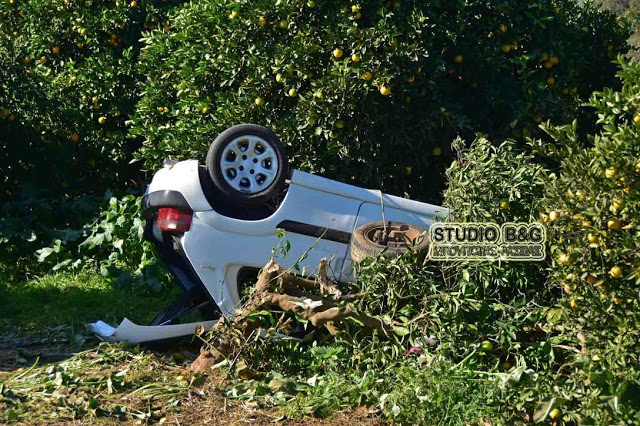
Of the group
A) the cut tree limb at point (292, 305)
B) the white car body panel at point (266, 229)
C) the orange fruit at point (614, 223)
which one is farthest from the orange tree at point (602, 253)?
the white car body panel at point (266, 229)

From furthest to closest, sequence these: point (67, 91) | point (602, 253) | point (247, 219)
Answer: point (67, 91), point (247, 219), point (602, 253)

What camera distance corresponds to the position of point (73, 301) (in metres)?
7.57

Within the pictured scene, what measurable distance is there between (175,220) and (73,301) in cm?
184

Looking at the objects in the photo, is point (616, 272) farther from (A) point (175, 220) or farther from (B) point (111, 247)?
(B) point (111, 247)

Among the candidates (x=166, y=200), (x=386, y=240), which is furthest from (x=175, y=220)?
(x=386, y=240)

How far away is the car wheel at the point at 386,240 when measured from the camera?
579cm

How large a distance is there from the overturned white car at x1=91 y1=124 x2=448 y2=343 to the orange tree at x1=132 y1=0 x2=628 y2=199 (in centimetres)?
112

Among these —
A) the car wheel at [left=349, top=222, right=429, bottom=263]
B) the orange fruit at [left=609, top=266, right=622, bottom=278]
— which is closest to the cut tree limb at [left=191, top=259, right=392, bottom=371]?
the car wheel at [left=349, top=222, right=429, bottom=263]

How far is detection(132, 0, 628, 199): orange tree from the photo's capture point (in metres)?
7.32

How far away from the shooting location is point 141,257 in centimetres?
823

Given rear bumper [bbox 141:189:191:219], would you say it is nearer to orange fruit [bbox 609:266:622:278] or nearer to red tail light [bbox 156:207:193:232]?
red tail light [bbox 156:207:193:232]

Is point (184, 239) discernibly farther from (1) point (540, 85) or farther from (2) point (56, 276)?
(1) point (540, 85)

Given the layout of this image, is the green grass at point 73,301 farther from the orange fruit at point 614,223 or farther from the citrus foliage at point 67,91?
the orange fruit at point 614,223

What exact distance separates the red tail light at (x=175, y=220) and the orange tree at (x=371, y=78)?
1516 millimetres
